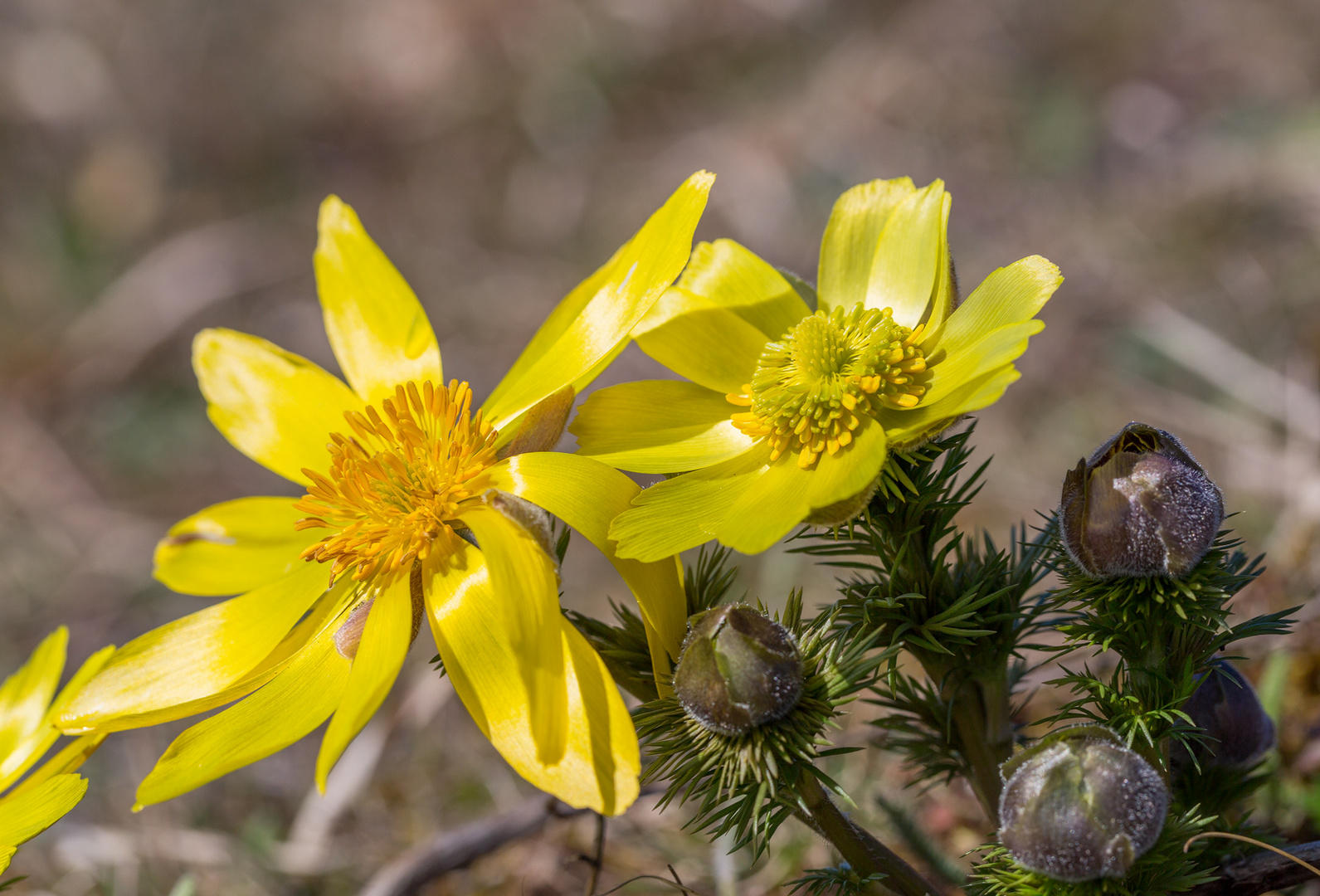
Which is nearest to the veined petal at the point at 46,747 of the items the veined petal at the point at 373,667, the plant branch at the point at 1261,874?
the veined petal at the point at 373,667

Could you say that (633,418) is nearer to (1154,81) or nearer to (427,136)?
(1154,81)

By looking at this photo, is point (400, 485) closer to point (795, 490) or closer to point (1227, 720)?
point (795, 490)

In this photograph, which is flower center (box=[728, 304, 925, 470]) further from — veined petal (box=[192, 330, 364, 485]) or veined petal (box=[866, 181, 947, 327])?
veined petal (box=[192, 330, 364, 485])

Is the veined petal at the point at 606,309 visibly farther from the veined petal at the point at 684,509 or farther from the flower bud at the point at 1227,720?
the flower bud at the point at 1227,720

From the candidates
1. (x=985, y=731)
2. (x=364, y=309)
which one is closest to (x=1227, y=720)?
(x=985, y=731)

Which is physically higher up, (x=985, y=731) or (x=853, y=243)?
(x=853, y=243)

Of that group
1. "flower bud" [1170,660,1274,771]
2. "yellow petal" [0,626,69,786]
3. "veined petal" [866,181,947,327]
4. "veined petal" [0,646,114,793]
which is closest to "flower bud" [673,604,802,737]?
"veined petal" [866,181,947,327]

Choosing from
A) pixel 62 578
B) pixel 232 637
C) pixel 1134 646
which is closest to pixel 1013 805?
pixel 1134 646
